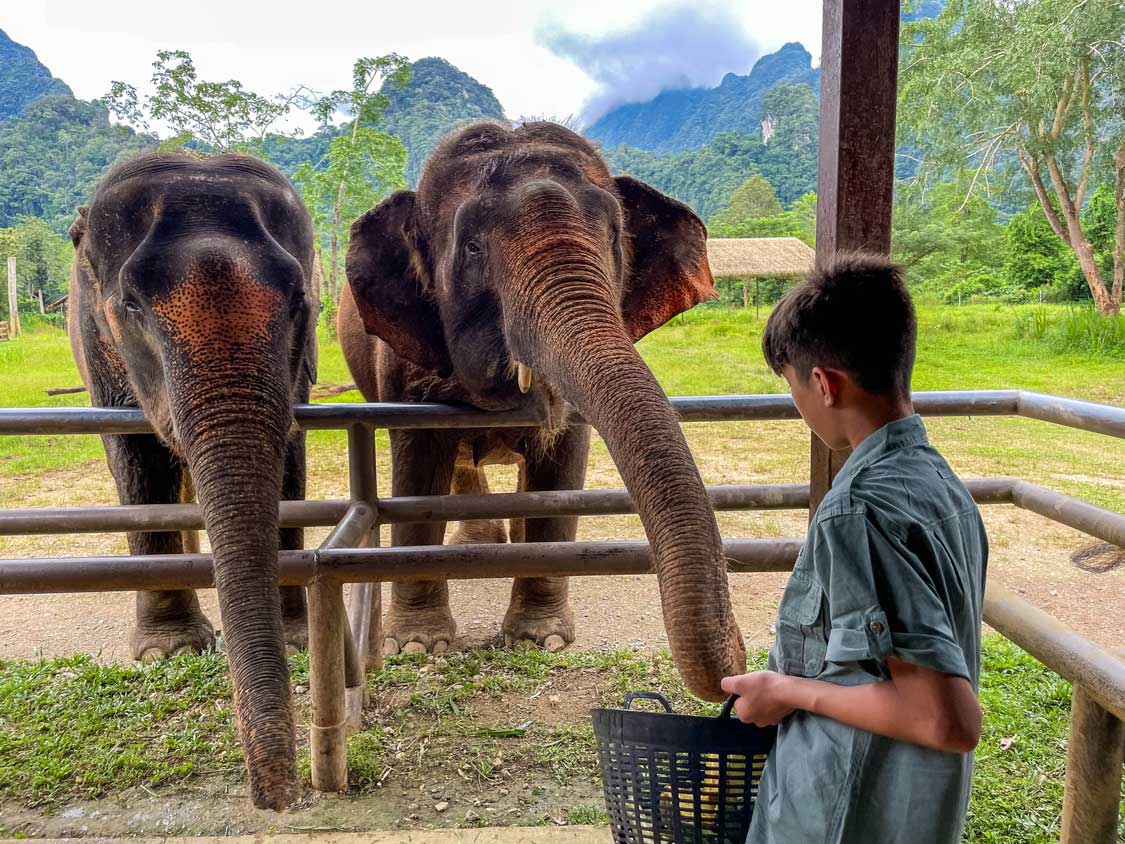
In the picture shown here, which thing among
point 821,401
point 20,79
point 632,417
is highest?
Result: point 20,79

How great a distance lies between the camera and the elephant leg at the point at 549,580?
408cm

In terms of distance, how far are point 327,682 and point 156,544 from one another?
5.90 ft

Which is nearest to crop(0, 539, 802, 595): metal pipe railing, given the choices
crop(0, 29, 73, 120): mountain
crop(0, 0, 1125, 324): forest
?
crop(0, 0, 1125, 324): forest

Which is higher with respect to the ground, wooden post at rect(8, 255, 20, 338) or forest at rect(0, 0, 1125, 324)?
forest at rect(0, 0, 1125, 324)

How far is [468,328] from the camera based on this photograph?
326cm

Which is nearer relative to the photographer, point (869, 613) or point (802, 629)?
point (869, 613)

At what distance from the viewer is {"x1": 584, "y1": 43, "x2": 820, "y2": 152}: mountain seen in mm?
53031

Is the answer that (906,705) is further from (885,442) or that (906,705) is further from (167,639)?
(167,639)

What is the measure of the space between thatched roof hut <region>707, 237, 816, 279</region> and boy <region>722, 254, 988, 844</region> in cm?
1875

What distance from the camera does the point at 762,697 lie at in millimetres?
1313

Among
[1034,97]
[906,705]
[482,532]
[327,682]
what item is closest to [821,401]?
[906,705]

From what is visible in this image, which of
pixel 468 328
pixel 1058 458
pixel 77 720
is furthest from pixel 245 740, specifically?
pixel 1058 458

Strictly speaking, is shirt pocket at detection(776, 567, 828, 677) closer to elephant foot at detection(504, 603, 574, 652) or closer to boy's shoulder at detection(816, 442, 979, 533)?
Result: boy's shoulder at detection(816, 442, 979, 533)

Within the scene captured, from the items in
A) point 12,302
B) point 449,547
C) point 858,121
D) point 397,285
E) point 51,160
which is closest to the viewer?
point 858,121
